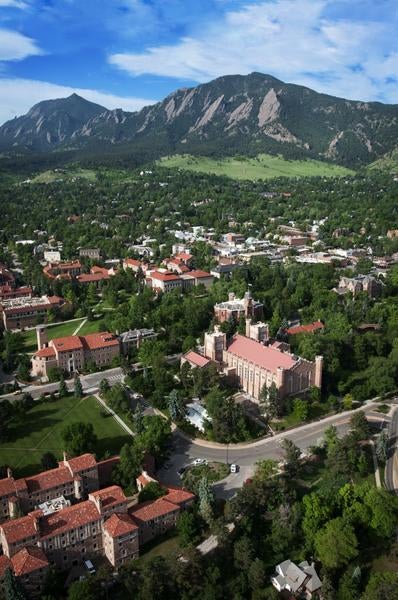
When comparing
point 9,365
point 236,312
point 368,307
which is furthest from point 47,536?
point 368,307

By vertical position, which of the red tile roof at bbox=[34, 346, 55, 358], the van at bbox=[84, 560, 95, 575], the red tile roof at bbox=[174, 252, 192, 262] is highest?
the red tile roof at bbox=[174, 252, 192, 262]

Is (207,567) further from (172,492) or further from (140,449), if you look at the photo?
(140,449)

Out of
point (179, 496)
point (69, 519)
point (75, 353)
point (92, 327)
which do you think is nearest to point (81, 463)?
point (69, 519)

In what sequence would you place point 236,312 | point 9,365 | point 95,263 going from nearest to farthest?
point 9,365
point 236,312
point 95,263

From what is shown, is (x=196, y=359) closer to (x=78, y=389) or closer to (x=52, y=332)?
(x=78, y=389)

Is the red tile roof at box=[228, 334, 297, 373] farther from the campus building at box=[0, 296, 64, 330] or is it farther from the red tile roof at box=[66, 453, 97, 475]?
the campus building at box=[0, 296, 64, 330]

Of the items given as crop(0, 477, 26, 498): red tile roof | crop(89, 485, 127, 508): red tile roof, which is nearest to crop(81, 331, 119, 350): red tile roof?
crop(0, 477, 26, 498): red tile roof
